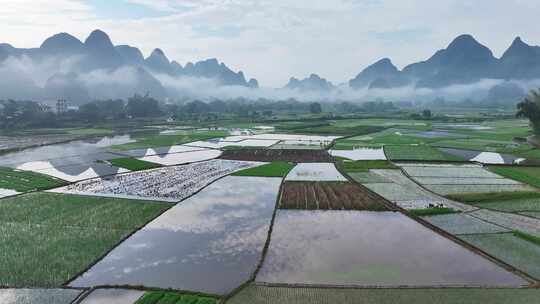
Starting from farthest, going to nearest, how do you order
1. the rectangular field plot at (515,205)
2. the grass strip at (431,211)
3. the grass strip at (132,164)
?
the grass strip at (132,164)
the rectangular field plot at (515,205)
the grass strip at (431,211)

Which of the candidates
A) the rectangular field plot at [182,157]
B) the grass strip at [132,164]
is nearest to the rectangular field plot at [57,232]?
the grass strip at [132,164]

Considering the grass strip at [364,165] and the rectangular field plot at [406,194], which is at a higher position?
the grass strip at [364,165]

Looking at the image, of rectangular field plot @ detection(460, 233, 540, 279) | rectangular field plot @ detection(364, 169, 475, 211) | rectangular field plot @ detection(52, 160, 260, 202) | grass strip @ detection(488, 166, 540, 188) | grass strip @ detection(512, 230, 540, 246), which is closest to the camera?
rectangular field plot @ detection(460, 233, 540, 279)

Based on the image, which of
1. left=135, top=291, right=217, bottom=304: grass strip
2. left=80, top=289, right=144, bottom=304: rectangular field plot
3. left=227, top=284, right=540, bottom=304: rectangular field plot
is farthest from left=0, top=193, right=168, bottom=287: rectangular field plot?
left=227, top=284, right=540, bottom=304: rectangular field plot

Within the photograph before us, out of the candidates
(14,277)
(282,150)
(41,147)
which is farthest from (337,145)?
(14,277)

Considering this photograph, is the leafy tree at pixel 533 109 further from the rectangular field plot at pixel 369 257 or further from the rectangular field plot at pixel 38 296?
the rectangular field plot at pixel 38 296

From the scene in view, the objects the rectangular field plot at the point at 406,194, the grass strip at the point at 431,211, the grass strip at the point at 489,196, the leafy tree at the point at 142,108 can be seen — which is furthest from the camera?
the leafy tree at the point at 142,108

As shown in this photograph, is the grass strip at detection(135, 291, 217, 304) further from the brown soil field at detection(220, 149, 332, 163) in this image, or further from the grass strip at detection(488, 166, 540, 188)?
the brown soil field at detection(220, 149, 332, 163)
